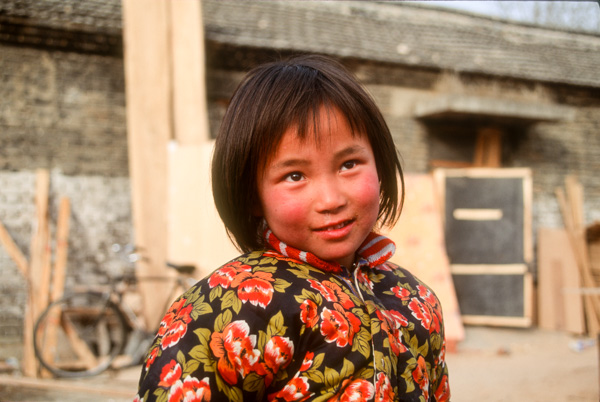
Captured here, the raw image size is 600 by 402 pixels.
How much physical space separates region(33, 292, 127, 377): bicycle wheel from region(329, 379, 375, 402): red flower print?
488 centimetres

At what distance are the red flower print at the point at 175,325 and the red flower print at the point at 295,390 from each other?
0.21 metres

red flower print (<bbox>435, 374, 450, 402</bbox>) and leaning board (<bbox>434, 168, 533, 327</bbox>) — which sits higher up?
red flower print (<bbox>435, 374, 450, 402</bbox>)

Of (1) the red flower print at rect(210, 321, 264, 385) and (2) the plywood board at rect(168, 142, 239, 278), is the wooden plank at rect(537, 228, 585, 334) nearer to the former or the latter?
(2) the plywood board at rect(168, 142, 239, 278)

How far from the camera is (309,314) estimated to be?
995 mm

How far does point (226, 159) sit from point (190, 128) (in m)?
4.62

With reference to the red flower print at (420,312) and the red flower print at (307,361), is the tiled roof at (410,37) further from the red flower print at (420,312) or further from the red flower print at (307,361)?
the red flower print at (307,361)

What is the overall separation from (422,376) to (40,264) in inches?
217

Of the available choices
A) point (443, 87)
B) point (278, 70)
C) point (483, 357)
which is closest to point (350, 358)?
point (278, 70)

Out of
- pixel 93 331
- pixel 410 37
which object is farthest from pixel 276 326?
pixel 410 37

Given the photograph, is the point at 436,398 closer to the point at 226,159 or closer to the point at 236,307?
the point at 236,307

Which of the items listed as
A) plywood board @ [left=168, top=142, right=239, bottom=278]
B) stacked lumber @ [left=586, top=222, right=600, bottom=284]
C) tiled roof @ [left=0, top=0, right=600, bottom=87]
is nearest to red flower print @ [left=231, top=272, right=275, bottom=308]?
plywood board @ [left=168, top=142, right=239, bottom=278]

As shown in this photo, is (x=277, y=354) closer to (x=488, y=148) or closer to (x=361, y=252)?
(x=361, y=252)

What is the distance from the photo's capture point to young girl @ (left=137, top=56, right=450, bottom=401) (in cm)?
96

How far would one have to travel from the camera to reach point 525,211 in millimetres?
7438
